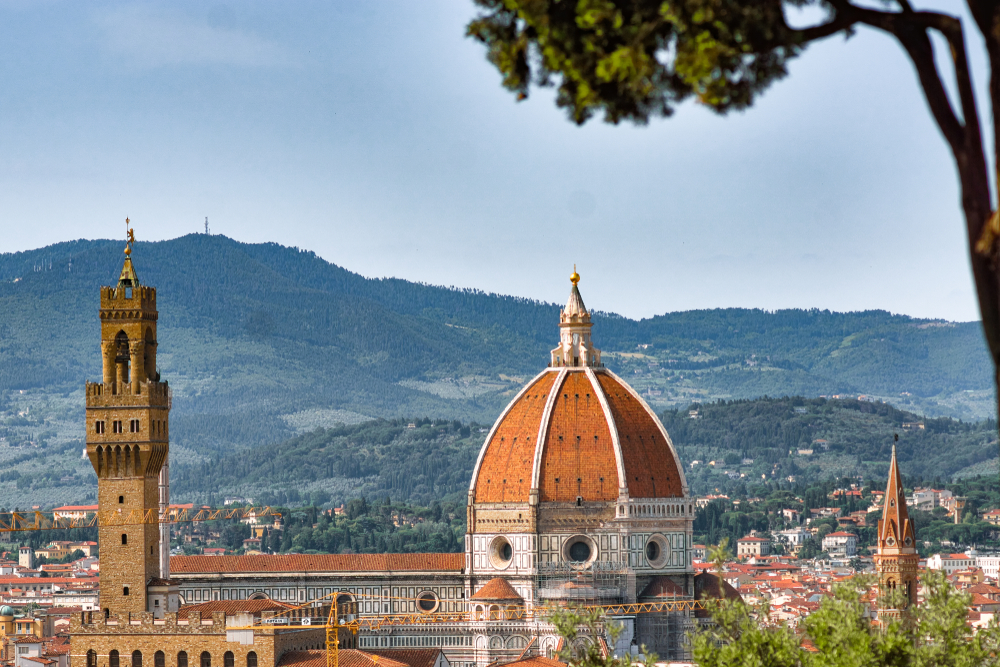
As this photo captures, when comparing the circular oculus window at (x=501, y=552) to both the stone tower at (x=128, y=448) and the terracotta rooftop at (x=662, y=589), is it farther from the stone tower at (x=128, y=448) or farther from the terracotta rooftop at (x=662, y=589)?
the stone tower at (x=128, y=448)

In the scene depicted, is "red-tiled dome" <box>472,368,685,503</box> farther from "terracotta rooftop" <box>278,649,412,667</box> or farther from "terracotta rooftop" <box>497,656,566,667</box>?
"terracotta rooftop" <box>278,649,412,667</box>

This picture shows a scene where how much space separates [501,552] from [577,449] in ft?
17.0

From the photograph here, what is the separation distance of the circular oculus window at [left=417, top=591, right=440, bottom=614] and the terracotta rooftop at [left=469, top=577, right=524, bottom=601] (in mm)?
1924

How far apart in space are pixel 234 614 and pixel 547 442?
786 inches

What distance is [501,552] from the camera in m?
88.2

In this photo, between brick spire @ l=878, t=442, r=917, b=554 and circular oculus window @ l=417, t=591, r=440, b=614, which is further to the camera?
brick spire @ l=878, t=442, r=917, b=554

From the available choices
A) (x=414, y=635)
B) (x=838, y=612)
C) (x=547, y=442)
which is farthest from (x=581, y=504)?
(x=838, y=612)

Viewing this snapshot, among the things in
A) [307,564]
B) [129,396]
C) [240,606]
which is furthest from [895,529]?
[129,396]

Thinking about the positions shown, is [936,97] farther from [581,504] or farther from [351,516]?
[351,516]

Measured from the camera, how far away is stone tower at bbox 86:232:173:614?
69000 millimetres

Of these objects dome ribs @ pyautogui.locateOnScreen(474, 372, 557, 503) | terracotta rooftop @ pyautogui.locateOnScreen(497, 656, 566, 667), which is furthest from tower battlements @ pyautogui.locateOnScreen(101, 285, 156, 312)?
dome ribs @ pyautogui.locateOnScreen(474, 372, 557, 503)

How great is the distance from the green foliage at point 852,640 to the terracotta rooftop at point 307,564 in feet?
177

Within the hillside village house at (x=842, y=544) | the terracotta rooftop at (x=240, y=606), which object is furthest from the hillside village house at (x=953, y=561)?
the terracotta rooftop at (x=240, y=606)

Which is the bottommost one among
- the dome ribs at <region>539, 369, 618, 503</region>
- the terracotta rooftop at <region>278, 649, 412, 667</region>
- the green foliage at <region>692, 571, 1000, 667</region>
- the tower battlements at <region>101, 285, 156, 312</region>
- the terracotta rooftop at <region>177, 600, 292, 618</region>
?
the terracotta rooftop at <region>278, 649, 412, 667</region>
